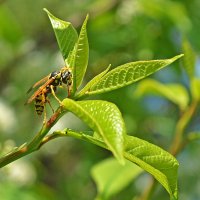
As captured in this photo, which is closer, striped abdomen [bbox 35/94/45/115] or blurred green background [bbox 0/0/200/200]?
striped abdomen [bbox 35/94/45/115]

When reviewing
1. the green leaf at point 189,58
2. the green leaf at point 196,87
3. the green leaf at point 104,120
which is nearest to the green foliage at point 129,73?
the green leaf at point 104,120

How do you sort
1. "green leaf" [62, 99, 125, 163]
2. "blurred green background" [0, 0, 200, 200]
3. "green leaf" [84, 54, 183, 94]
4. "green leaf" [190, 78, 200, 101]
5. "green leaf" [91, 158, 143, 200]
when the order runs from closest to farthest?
"green leaf" [62, 99, 125, 163] < "green leaf" [84, 54, 183, 94] < "green leaf" [190, 78, 200, 101] < "green leaf" [91, 158, 143, 200] < "blurred green background" [0, 0, 200, 200]

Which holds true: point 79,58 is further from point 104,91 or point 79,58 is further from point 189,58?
point 189,58

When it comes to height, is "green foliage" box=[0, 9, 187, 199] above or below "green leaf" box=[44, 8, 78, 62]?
below

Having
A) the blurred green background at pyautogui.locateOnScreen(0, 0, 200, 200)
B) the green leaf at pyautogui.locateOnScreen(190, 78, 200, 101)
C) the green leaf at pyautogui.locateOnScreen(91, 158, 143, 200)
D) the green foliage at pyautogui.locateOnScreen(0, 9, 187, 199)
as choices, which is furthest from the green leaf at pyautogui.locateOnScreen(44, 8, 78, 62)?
the blurred green background at pyautogui.locateOnScreen(0, 0, 200, 200)

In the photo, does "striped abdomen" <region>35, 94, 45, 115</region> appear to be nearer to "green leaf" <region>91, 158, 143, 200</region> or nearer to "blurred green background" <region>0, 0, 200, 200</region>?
"green leaf" <region>91, 158, 143, 200</region>

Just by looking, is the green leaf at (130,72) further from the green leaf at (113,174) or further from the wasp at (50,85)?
the green leaf at (113,174)

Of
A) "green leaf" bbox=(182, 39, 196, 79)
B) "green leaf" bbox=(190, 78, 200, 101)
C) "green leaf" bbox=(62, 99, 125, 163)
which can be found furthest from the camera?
"green leaf" bbox=(190, 78, 200, 101)
